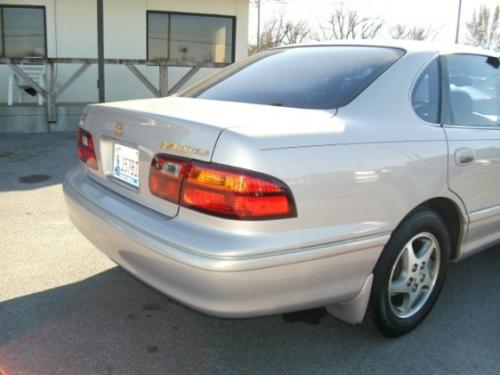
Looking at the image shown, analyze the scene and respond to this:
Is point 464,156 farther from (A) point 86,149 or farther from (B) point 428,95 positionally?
(A) point 86,149

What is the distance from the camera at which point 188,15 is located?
12.6 metres

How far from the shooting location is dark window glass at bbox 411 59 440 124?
2885 mm

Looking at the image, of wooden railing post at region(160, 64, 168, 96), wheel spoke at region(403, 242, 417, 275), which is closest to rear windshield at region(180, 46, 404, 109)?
wheel spoke at region(403, 242, 417, 275)

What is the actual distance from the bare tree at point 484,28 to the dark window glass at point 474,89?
1657 inches

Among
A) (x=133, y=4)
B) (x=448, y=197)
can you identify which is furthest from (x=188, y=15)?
(x=448, y=197)

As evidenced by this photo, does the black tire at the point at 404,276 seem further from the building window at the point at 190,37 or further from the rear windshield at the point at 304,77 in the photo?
the building window at the point at 190,37

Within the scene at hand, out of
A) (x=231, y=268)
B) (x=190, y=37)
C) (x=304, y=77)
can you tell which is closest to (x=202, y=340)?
(x=231, y=268)

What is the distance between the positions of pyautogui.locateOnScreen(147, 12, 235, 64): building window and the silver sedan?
973 centimetres

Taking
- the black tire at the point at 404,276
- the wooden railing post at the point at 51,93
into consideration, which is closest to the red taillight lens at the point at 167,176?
the black tire at the point at 404,276

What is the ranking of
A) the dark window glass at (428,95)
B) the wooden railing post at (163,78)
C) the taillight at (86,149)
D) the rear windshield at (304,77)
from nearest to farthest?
1. the rear windshield at (304,77)
2. the dark window glass at (428,95)
3. the taillight at (86,149)
4. the wooden railing post at (163,78)

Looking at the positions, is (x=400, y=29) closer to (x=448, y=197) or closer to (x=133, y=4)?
(x=133, y=4)

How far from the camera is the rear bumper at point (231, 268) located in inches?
84.7

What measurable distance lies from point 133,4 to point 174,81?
1.94 meters

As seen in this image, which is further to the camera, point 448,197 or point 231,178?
point 448,197
